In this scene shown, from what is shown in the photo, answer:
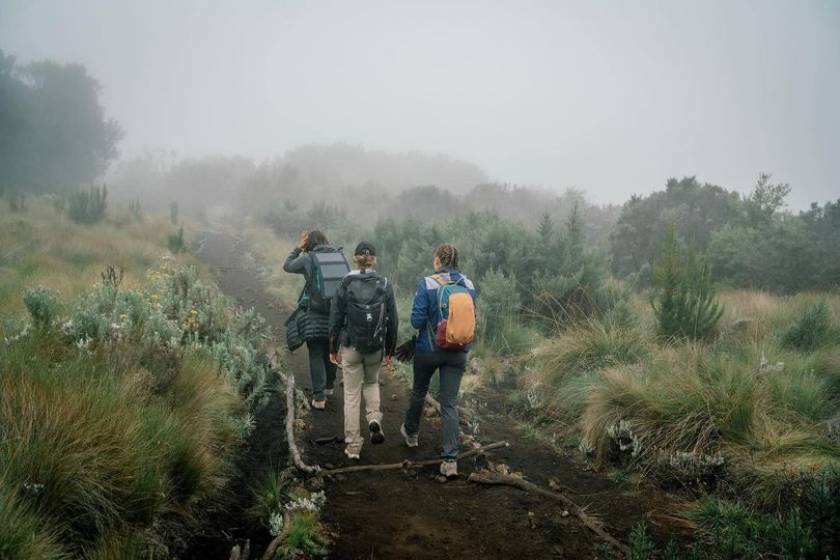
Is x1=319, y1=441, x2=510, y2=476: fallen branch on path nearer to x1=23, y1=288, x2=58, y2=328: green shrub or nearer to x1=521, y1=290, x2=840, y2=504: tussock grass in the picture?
x1=521, y1=290, x2=840, y2=504: tussock grass

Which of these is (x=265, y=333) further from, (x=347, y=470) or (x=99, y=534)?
(x=99, y=534)

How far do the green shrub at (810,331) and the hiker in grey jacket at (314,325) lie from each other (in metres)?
7.06

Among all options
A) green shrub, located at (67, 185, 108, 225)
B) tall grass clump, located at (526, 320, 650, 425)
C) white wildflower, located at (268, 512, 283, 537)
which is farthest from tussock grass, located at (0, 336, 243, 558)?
green shrub, located at (67, 185, 108, 225)

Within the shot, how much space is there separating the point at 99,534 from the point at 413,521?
224 cm

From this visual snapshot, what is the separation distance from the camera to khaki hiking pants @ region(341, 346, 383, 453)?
5441mm

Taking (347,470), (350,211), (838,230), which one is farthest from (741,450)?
(350,211)

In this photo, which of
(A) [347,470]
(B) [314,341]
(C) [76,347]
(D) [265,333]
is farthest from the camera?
(D) [265,333]

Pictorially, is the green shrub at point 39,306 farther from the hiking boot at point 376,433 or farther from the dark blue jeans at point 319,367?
the hiking boot at point 376,433

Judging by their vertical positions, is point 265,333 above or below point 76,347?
below

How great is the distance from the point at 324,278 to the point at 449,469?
267 cm

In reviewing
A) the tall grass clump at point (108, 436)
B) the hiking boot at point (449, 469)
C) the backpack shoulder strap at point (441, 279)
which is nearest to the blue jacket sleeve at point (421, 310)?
the backpack shoulder strap at point (441, 279)

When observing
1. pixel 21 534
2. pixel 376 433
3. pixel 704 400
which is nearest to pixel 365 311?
pixel 376 433

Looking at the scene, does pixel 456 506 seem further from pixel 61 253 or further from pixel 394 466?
pixel 61 253

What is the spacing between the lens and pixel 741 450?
191 inches
